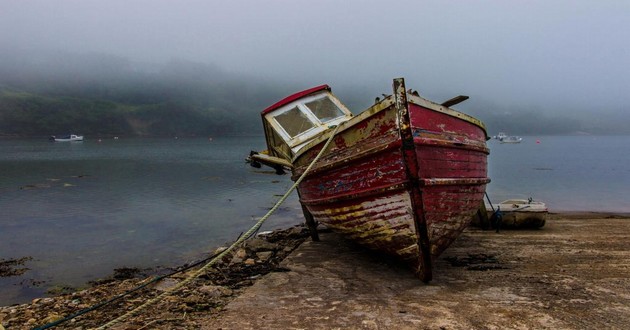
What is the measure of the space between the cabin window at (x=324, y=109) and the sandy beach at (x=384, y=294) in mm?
3496

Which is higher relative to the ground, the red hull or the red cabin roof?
the red cabin roof

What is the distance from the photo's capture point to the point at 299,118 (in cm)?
1010

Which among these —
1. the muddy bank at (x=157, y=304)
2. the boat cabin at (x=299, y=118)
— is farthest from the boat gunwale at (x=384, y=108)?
the muddy bank at (x=157, y=304)

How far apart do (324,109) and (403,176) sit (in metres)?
4.56

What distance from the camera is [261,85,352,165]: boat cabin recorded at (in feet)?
32.0

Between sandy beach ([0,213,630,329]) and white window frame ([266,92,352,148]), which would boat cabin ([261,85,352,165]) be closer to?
white window frame ([266,92,352,148])

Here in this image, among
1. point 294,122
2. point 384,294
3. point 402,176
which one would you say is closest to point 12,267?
point 294,122

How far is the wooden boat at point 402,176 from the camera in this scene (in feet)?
21.2

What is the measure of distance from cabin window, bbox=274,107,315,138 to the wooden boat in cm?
178

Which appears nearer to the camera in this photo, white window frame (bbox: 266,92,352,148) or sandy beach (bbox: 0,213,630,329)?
sandy beach (bbox: 0,213,630,329)

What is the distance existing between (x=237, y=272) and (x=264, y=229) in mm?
7807

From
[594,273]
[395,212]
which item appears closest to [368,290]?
[395,212]

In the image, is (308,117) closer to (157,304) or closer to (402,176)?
(402,176)

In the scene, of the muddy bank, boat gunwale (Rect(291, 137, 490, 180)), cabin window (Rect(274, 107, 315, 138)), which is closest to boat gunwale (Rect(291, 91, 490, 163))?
boat gunwale (Rect(291, 137, 490, 180))
